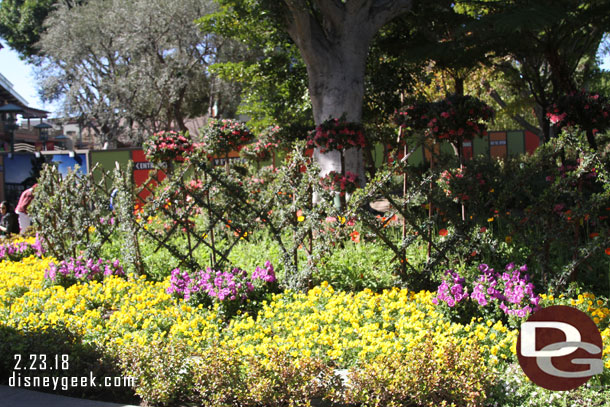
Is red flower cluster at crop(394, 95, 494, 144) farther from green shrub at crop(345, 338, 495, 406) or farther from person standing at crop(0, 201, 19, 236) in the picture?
person standing at crop(0, 201, 19, 236)

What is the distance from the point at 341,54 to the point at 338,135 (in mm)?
2883

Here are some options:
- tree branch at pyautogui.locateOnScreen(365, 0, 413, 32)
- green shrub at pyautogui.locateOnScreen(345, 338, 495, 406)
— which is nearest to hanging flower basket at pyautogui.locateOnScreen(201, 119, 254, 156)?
tree branch at pyautogui.locateOnScreen(365, 0, 413, 32)

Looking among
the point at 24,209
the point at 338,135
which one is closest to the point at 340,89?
the point at 338,135

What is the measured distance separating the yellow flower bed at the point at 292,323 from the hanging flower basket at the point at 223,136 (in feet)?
17.6

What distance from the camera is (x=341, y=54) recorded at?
10008mm

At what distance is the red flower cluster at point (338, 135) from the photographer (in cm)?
772

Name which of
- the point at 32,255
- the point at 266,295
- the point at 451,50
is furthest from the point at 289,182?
the point at 451,50

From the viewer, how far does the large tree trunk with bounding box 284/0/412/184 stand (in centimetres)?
987

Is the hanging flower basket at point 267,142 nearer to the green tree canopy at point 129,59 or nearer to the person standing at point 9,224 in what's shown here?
the person standing at point 9,224

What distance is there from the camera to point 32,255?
8.49 meters

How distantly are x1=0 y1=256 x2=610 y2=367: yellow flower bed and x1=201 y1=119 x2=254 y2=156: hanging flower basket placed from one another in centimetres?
537

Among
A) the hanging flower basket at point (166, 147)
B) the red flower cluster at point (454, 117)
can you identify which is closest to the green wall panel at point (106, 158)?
the hanging flower basket at point (166, 147)

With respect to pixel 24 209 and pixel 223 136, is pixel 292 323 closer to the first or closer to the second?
pixel 223 136

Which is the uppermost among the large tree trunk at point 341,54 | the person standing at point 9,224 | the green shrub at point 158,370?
the large tree trunk at point 341,54
